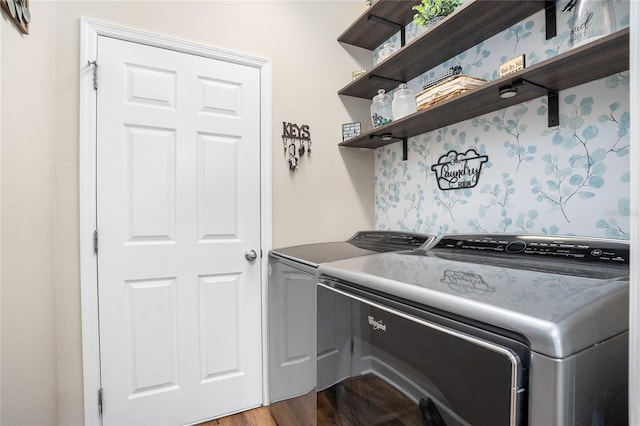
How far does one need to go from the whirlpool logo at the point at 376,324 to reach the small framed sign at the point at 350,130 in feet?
4.55

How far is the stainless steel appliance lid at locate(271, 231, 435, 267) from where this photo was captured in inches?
54.8

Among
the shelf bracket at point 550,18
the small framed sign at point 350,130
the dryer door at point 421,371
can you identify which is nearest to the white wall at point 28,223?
the dryer door at point 421,371

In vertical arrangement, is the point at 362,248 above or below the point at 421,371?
above

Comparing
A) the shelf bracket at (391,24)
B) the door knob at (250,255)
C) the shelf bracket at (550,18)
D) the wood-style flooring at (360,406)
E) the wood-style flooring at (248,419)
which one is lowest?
the wood-style flooring at (248,419)

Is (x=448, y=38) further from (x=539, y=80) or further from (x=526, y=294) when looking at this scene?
(x=526, y=294)

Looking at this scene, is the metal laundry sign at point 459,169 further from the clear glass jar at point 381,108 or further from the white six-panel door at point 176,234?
the white six-panel door at point 176,234

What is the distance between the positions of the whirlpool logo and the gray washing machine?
0.29 m

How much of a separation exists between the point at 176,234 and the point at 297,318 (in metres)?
0.81

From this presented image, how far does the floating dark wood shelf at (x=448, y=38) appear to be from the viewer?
127 centimetres

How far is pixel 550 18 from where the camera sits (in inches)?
48.2

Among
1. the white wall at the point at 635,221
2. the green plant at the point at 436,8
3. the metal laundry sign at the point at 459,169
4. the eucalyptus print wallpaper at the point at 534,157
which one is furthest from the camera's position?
the metal laundry sign at the point at 459,169

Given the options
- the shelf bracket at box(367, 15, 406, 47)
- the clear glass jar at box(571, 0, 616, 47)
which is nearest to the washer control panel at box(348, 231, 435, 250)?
the clear glass jar at box(571, 0, 616, 47)

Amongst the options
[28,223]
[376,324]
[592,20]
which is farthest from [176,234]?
[592,20]

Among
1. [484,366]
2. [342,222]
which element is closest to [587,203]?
[484,366]
